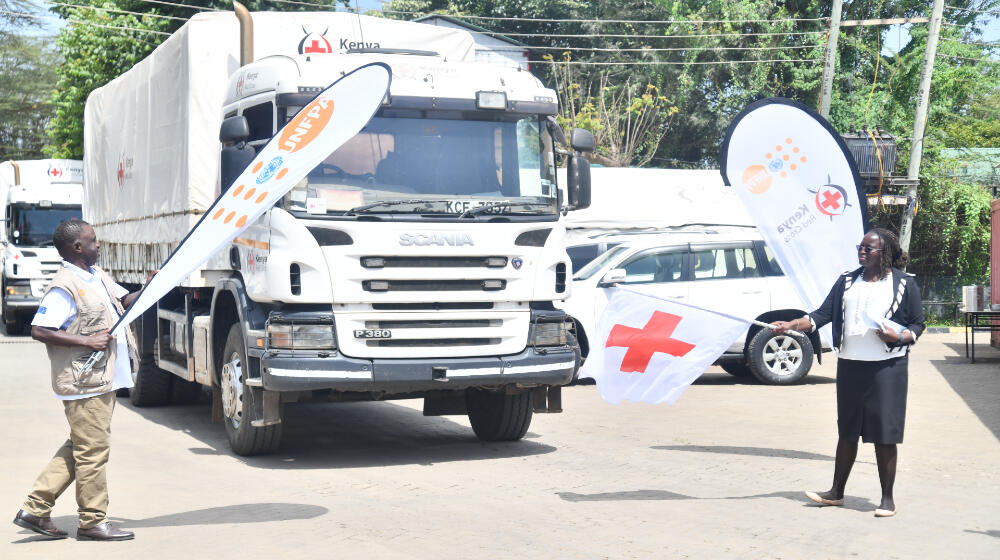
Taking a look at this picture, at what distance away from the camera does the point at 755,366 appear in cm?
1537

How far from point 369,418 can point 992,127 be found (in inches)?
1251

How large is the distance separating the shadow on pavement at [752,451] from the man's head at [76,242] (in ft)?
17.6

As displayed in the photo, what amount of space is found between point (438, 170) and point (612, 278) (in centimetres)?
645

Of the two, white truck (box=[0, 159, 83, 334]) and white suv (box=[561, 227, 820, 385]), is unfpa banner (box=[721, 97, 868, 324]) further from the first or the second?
white truck (box=[0, 159, 83, 334])

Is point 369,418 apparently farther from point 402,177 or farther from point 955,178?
point 955,178

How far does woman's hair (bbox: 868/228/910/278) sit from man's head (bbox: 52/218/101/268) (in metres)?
4.75

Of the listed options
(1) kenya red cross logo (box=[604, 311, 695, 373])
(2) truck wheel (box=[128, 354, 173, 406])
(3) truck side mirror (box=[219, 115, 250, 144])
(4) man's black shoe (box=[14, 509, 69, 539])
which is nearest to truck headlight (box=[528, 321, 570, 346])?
(1) kenya red cross logo (box=[604, 311, 695, 373])

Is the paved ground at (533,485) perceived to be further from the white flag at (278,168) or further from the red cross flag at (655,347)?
the white flag at (278,168)

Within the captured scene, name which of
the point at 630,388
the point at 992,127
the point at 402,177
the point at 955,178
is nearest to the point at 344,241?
the point at 402,177

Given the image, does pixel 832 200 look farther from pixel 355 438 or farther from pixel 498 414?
pixel 355 438

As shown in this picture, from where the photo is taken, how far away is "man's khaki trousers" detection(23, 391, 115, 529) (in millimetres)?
6422

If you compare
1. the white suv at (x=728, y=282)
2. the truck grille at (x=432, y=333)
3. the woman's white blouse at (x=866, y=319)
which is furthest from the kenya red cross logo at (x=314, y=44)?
the white suv at (x=728, y=282)

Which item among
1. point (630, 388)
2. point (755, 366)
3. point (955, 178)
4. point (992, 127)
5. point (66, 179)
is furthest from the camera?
point (992, 127)

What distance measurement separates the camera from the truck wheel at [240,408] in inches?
362
